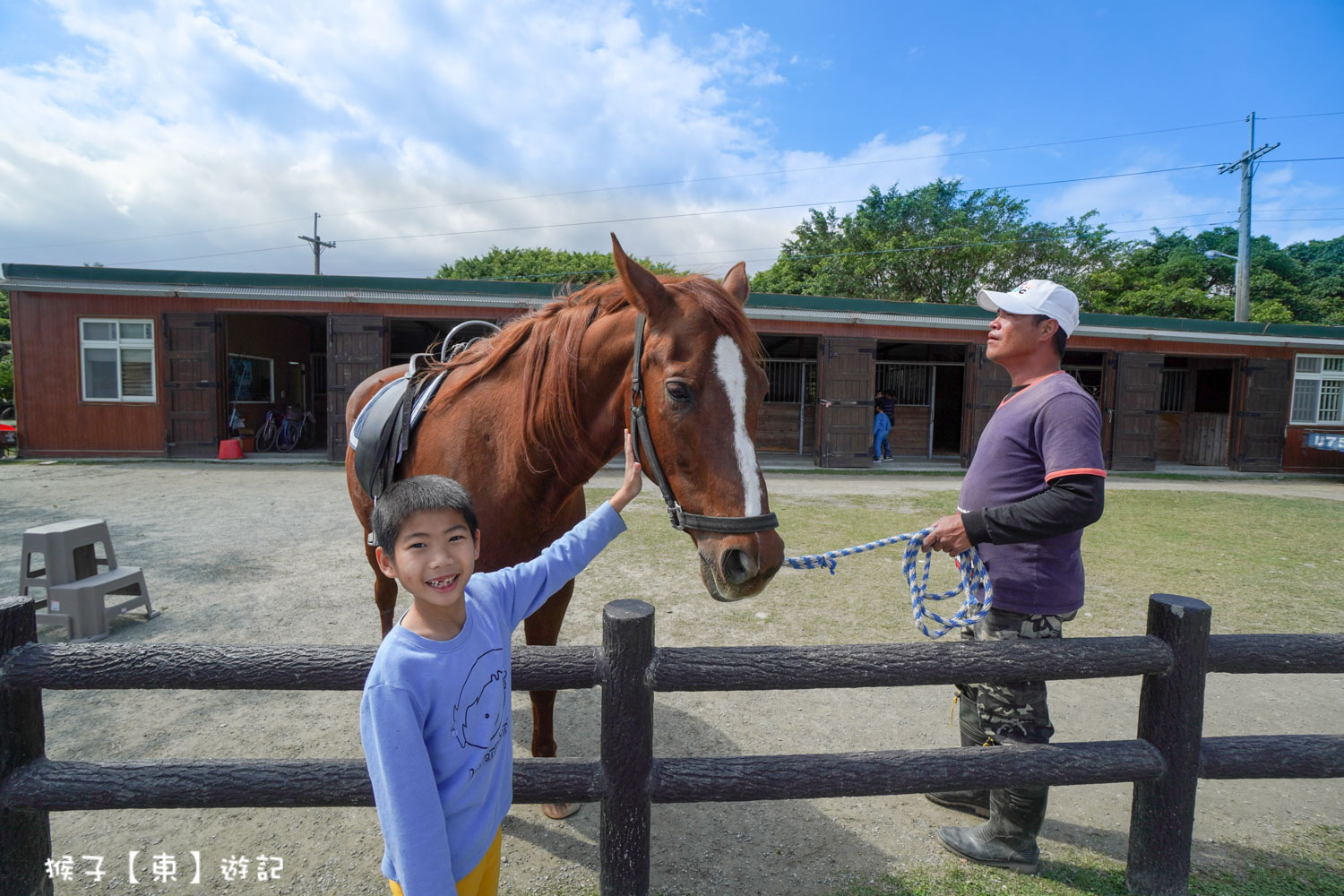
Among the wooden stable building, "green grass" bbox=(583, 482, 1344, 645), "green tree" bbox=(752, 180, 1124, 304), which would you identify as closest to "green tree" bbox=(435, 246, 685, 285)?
"green tree" bbox=(752, 180, 1124, 304)

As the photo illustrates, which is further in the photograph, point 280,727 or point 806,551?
point 806,551

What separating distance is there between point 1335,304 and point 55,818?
4572 centimetres

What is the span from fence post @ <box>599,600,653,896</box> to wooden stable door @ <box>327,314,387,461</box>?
1204 centimetres

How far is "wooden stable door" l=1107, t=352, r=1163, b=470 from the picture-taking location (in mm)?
14531

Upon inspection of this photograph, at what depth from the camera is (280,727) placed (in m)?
2.93

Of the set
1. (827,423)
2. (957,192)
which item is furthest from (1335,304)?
(827,423)

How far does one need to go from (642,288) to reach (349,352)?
12372 mm

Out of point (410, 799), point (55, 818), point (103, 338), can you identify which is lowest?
point (55, 818)

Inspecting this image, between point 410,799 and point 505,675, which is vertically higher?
point 505,675

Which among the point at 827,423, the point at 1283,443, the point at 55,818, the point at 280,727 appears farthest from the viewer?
the point at 1283,443

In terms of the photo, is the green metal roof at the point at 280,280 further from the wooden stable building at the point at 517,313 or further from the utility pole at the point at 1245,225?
the utility pole at the point at 1245,225

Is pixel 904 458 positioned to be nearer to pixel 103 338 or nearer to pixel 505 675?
pixel 505 675

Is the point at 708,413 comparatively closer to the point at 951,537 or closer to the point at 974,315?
the point at 951,537

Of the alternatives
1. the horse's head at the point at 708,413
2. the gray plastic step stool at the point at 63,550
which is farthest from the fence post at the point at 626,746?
the gray plastic step stool at the point at 63,550
